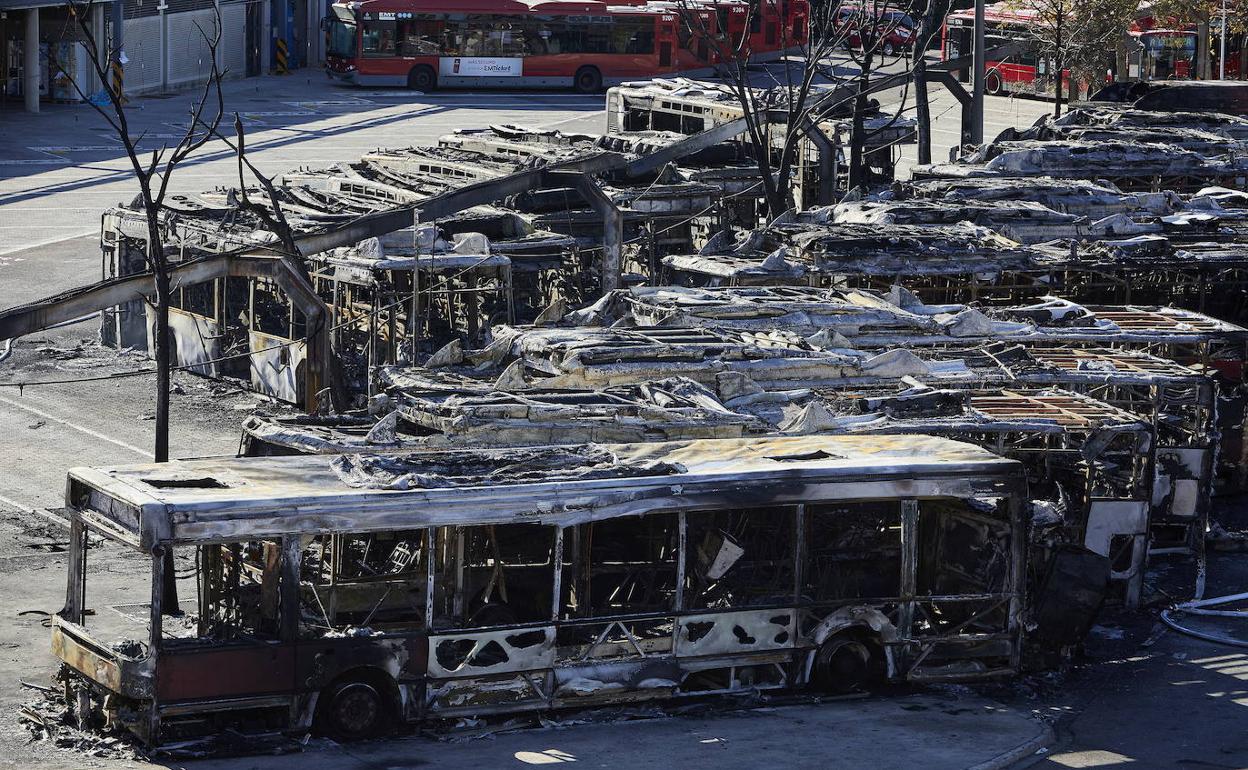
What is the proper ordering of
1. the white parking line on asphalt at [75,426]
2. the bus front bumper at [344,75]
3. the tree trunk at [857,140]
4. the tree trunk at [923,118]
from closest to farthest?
the white parking line on asphalt at [75,426] → the tree trunk at [857,140] → the tree trunk at [923,118] → the bus front bumper at [344,75]

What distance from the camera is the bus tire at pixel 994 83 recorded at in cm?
6312

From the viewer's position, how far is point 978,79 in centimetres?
4241

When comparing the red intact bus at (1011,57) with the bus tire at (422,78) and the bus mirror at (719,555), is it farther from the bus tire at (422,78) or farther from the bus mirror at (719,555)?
the bus mirror at (719,555)

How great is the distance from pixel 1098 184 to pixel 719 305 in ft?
43.4

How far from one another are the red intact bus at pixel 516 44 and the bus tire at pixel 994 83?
24.1 ft

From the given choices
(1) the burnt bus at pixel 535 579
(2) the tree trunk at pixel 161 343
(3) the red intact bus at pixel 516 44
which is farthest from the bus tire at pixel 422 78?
(1) the burnt bus at pixel 535 579

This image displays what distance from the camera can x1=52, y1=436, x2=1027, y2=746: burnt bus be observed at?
13.8m

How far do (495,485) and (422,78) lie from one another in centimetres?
4855

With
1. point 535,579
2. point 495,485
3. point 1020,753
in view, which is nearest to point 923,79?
point 535,579

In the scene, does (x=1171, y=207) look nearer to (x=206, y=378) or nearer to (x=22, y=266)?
(x=206, y=378)

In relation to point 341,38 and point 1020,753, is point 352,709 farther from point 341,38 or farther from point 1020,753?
point 341,38

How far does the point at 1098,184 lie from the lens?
33.9 meters

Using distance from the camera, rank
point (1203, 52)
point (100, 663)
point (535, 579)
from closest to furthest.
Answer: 1. point (100, 663)
2. point (535, 579)
3. point (1203, 52)

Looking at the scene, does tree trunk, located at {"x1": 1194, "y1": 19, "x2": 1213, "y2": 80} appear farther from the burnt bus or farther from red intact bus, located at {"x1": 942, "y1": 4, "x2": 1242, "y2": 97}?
the burnt bus
